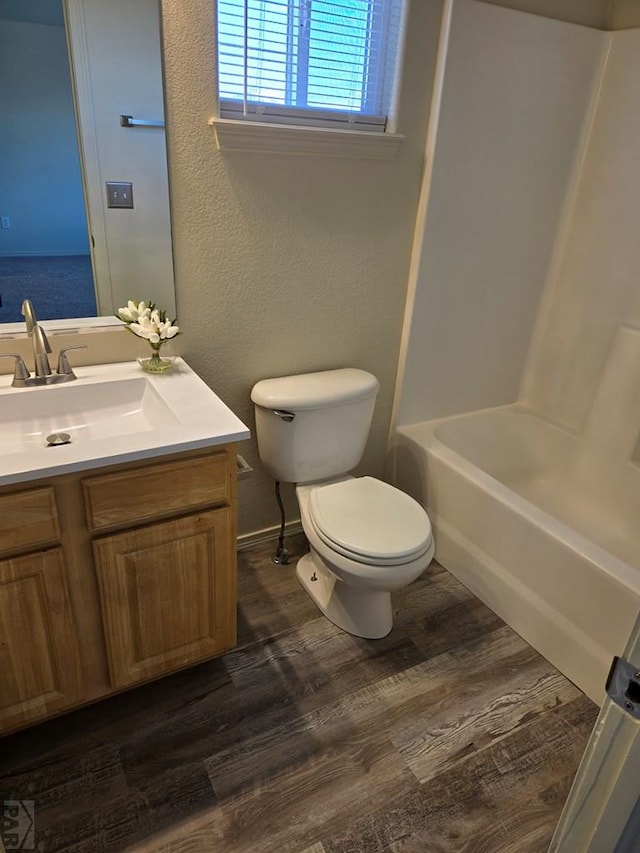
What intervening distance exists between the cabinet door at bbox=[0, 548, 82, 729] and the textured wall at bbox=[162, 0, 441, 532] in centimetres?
85

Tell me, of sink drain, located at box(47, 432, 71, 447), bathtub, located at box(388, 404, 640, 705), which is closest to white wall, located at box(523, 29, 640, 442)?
bathtub, located at box(388, 404, 640, 705)

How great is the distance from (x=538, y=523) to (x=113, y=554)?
133 cm

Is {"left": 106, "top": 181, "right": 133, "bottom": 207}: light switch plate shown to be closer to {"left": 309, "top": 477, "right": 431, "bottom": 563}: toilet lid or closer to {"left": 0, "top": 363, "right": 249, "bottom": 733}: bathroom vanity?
{"left": 0, "top": 363, "right": 249, "bottom": 733}: bathroom vanity

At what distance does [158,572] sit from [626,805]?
1109 millimetres

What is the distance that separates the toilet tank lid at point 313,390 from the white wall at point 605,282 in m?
1.02

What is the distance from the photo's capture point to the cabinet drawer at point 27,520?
3.81ft

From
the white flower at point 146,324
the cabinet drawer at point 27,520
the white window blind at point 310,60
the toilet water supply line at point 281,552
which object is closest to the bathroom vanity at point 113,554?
the cabinet drawer at point 27,520

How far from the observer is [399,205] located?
1.98m

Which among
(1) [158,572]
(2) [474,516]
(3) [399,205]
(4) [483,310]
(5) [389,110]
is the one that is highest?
(5) [389,110]

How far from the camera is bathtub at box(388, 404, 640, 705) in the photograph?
170 centimetres

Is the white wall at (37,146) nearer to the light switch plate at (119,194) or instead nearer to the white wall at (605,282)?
the light switch plate at (119,194)

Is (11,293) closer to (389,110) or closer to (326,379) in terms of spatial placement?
(326,379)

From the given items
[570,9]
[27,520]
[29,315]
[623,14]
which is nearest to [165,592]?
[27,520]

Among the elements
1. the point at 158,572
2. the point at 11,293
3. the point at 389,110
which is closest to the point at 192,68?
the point at 389,110
